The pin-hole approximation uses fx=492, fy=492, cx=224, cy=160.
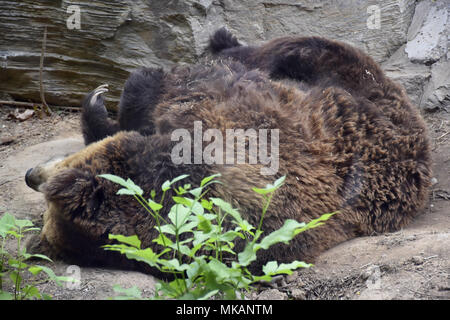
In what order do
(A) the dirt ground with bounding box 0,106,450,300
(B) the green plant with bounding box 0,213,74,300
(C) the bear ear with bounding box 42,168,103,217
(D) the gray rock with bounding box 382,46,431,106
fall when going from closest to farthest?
(B) the green plant with bounding box 0,213,74,300 < (A) the dirt ground with bounding box 0,106,450,300 < (C) the bear ear with bounding box 42,168,103,217 < (D) the gray rock with bounding box 382,46,431,106

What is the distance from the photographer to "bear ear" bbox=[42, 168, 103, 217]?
120 inches

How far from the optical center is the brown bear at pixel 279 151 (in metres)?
3.12

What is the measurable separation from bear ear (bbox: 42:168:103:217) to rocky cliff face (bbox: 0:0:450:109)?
2648mm

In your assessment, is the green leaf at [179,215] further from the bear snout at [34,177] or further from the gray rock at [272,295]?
the bear snout at [34,177]

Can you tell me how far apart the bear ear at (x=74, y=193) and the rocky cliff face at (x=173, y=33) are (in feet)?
8.69

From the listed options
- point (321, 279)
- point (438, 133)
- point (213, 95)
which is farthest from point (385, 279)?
point (438, 133)

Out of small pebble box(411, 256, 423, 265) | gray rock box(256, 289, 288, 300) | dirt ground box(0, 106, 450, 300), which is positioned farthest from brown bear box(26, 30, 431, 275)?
small pebble box(411, 256, 423, 265)

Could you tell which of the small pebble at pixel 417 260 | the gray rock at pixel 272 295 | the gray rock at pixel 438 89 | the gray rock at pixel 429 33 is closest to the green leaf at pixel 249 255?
the gray rock at pixel 272 295

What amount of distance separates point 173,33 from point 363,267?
137 inches

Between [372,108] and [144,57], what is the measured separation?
2.74m

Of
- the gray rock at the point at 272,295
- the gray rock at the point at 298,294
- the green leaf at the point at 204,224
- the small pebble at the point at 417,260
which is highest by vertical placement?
A: the green leaf at the point at 204,224

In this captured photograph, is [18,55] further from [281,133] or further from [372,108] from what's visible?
[372,108]

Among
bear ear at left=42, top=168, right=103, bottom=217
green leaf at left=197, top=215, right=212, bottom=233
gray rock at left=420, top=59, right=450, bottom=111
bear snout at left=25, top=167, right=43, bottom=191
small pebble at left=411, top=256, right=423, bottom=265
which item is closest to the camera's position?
green leaf at left=197, top=215, right=212, bottom=233

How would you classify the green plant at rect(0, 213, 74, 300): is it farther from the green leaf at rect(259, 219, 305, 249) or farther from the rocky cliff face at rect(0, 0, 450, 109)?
the rocky cliff face at rect(0, 0, 450, 109)
